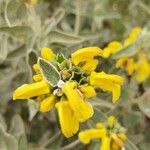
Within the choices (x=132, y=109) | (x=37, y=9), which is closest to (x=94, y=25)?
(x=37, y=9)

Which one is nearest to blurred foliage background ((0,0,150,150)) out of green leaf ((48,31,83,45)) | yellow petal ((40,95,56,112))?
green leaf ((48,31,83,45))

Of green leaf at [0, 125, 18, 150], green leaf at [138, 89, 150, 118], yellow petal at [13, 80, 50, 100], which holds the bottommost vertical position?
green leaf at [0, 125, 18, 150]

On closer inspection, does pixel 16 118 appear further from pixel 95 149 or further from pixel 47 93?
pixel 47 93

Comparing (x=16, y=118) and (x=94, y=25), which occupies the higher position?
(x=94, y=25)

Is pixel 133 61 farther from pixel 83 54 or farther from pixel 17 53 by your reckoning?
pixel 83 54

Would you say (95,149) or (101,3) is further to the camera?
(101,3)

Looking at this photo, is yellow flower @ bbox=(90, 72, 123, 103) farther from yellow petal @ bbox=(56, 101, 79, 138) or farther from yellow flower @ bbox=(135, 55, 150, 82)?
yellow flower @ bbox=(135, 55, 150, 82)

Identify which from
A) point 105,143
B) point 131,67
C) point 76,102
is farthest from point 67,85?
point 131,67
